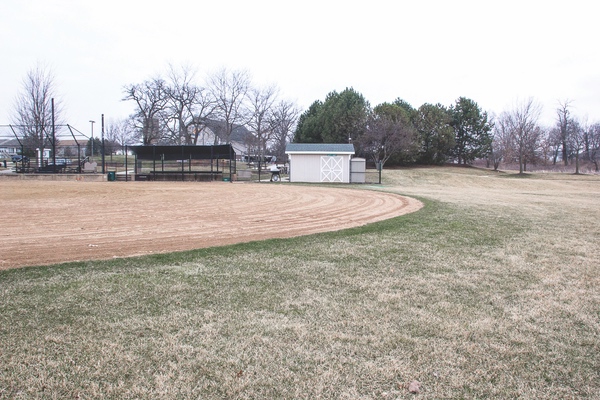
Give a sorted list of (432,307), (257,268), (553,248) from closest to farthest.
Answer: (432,307)
(257,268)
(553,248)

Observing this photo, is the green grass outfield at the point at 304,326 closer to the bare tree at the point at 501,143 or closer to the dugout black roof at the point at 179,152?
the dugout black roof at the point at 179,152

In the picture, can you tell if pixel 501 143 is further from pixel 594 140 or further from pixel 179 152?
pixel 179 152

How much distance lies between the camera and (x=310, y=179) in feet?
101

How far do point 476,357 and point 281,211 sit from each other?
28.0 ft

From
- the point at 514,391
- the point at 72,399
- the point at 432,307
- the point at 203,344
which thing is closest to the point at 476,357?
the point at 514,391

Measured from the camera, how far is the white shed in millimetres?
30359

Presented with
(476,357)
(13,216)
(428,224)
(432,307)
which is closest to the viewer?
(476,357)

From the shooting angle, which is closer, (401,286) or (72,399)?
(72,399)

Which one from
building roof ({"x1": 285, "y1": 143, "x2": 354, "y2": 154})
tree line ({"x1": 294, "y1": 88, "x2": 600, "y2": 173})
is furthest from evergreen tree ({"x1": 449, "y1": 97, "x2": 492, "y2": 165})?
building roof ({"x1": 285, "y1": 143, "x2": 354, "y2": 154})

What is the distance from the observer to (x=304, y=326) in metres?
3.30

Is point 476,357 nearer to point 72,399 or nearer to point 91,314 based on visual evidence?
point 72,399

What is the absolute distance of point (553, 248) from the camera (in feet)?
21.3

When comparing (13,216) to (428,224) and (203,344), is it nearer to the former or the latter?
(203,344)

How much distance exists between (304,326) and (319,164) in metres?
27.6
